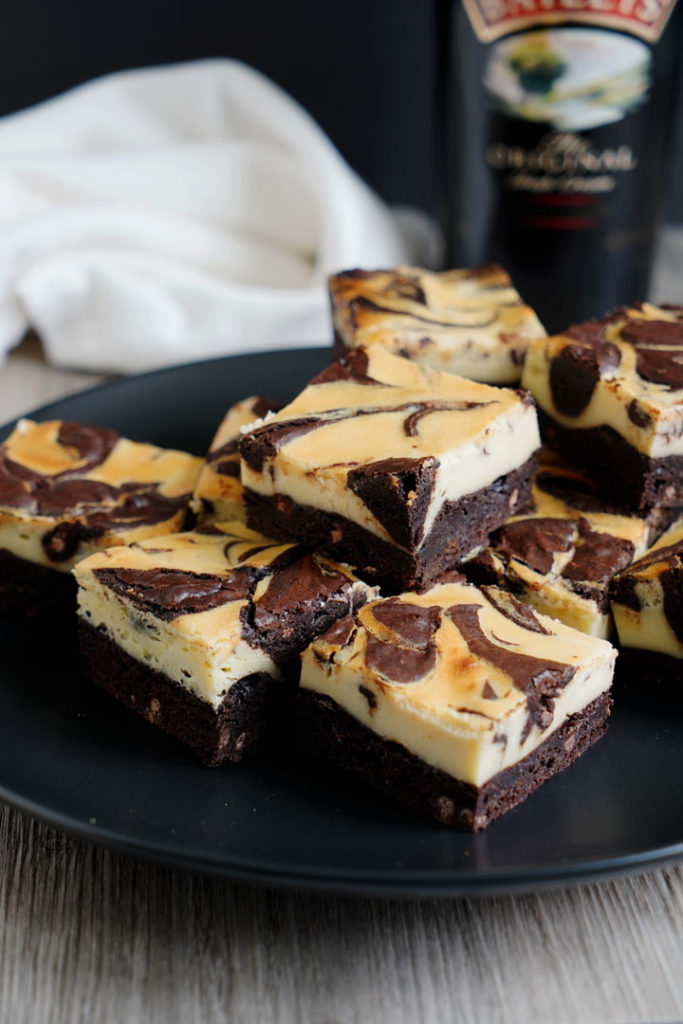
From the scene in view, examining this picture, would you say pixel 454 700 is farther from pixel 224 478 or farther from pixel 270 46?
pixel 270 46

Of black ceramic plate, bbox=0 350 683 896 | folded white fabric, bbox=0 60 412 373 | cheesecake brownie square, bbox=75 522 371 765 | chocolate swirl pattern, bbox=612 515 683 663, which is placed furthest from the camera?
folded white fabric, bbox=0 60 412 373

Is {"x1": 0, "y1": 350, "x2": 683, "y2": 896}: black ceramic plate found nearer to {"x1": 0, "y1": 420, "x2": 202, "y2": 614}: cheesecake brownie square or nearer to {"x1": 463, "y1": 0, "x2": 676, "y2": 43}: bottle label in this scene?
{"x1": 0, "y1": 420, "x2": 202, "y2": 614}: cheesecake brownie square

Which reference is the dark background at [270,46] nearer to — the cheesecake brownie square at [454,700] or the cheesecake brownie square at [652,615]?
the cheesecake brownie square at [652,615]

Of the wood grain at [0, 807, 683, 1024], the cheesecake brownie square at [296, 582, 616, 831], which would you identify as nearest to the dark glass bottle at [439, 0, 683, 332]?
the cheesecake brownie square at [296, 582, 616, 831]

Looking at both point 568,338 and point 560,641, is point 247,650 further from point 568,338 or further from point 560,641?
point 568,338

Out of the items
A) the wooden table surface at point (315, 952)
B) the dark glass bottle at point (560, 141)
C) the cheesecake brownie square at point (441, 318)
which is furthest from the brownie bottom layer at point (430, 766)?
the dark glass bottle at point (560, 141)

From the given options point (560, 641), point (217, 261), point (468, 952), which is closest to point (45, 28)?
point (217, 261)
